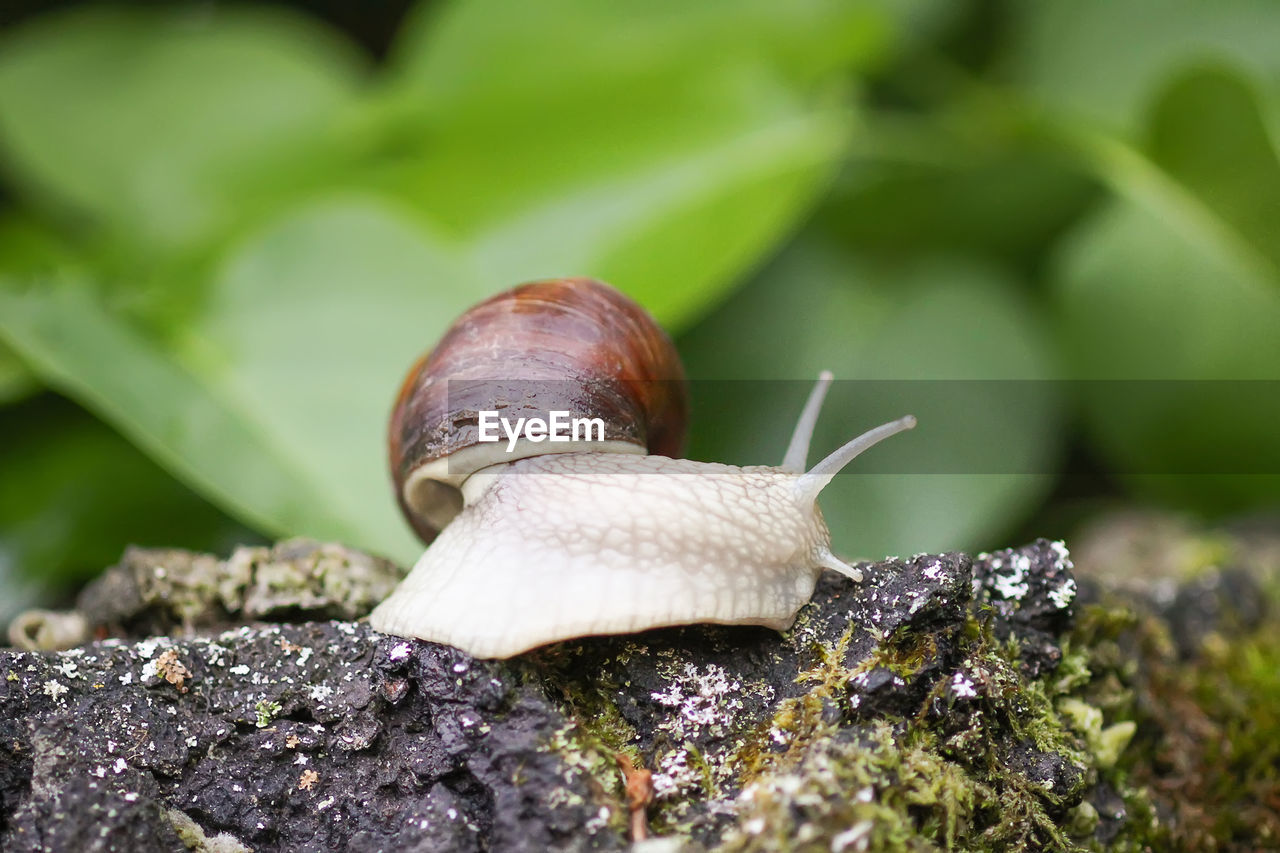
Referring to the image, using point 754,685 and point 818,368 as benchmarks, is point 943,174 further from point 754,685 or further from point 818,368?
point 754,685

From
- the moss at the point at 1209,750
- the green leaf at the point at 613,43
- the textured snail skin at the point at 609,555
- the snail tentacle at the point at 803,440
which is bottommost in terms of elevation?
the moss at the point at 1209,750

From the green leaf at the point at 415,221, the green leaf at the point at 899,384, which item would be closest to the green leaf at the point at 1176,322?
the green leaf at the point at 899,384

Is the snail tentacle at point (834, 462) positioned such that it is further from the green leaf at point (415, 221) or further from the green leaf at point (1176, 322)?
the green leaf at point (1176, 322)

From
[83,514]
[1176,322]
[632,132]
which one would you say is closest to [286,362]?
[83,514]

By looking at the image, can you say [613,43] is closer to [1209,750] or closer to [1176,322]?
[1176,322]

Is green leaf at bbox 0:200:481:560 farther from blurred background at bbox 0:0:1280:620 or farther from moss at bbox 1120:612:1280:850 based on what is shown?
moss at bbox 1120:612:1280:850

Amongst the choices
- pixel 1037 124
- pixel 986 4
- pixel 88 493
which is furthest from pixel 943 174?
pixel 88 493
